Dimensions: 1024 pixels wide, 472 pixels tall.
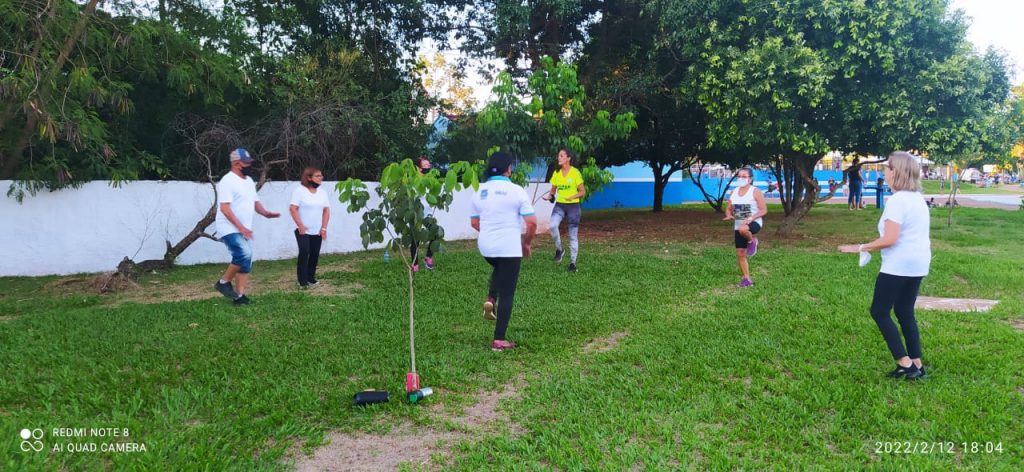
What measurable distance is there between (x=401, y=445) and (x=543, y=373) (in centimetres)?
134

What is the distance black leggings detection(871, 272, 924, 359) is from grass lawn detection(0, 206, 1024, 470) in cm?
24

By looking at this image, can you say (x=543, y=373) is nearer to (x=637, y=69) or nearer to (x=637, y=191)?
(x=637, y=69)

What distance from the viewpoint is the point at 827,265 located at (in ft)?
28.2

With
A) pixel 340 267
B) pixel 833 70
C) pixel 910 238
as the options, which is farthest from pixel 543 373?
pixel 833 70

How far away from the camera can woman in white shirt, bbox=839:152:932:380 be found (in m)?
3.73

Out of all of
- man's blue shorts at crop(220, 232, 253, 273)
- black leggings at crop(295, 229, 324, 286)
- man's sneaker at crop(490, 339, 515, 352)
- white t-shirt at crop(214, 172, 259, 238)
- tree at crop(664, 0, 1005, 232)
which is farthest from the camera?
tree at crop(664, 0, 1005, 232)

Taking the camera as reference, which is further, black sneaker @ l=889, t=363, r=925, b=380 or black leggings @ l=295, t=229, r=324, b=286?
black leggings @ l=295, t=229, r=324, b=286

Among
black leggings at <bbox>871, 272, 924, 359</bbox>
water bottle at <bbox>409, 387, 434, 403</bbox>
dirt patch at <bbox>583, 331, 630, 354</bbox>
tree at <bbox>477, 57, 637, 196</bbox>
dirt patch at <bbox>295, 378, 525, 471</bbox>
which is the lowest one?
dirt patch at <bbox>295, 378, 525, 471</bbox>

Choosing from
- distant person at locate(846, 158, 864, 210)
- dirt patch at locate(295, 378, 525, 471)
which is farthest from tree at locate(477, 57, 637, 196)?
distant person at locate(846, 158, 864, 210)

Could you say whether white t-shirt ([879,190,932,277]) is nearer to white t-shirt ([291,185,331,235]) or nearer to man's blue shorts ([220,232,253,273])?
man's blue shorts ([220,232,253,273])

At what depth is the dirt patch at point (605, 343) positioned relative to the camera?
4.83 metres

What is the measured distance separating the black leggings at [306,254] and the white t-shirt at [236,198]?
1248 millimetres

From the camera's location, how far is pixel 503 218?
456cm

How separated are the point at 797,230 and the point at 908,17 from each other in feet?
18.1
